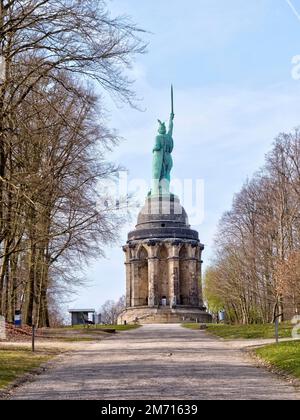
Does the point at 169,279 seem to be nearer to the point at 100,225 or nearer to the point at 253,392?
the point at 100,225

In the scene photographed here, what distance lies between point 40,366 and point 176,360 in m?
3.14

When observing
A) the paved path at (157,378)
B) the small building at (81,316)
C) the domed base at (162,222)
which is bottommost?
the paved path at (157,378)

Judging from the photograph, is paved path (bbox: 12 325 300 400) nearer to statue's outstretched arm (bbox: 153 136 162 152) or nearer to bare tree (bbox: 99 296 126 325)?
statue's outstretched arm (bbox: 153 136 162 152)

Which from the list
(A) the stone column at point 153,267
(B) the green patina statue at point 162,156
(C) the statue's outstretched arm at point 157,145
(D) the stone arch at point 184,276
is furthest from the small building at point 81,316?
(C) the statue's outstretched arm at point 157,145

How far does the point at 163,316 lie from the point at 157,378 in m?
44.8

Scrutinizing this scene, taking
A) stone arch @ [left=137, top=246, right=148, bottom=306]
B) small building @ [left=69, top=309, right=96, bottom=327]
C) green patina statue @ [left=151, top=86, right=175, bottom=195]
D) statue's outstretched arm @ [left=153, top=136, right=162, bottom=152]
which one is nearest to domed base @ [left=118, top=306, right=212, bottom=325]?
stone arch @ [left=137, top=246, right=148, bottom=306]

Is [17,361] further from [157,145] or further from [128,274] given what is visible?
[157,145]

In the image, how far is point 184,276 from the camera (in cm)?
6444

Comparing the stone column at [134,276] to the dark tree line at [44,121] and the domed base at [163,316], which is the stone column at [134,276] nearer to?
the domed base at [163,316]

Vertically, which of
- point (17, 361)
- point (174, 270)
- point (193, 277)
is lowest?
point (17, 361)

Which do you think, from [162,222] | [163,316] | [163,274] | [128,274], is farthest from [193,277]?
[163,316]

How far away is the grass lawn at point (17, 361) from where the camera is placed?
13.7m

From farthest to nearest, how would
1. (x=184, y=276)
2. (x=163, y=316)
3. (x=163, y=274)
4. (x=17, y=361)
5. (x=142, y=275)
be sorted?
(x=142, y=275) < (x=163, y=274) < (x=184, y=276) < (x=163, y=316) < (x=17, y=361)

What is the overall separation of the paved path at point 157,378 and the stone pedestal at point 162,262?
42.7 m
